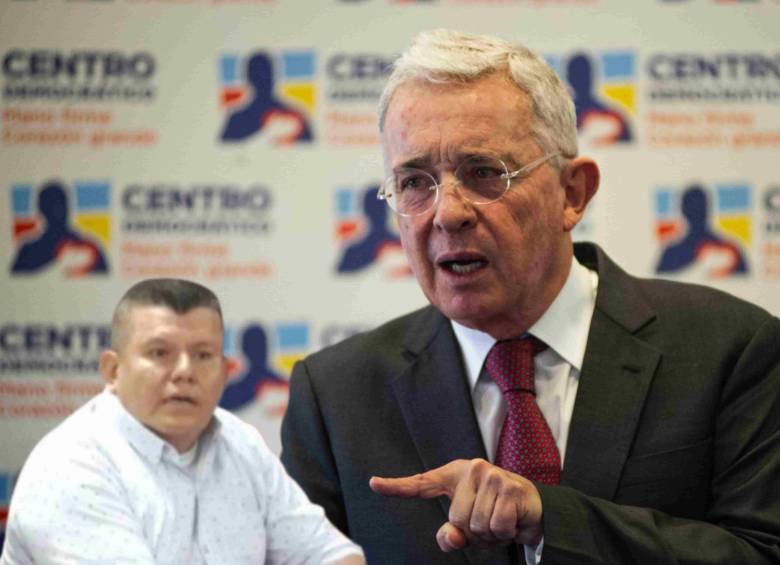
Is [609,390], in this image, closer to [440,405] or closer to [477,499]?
[440,405]

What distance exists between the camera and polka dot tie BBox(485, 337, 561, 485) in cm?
171

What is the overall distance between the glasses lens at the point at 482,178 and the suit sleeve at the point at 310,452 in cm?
44

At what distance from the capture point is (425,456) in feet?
5.90

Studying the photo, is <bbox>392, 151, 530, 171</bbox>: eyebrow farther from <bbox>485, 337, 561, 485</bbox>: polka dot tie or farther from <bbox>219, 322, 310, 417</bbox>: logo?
<bbox>219, 322, 310, 417</bbox>: logo

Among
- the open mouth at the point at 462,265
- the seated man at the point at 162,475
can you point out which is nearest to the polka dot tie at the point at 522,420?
the open mouth at the point at 462,265

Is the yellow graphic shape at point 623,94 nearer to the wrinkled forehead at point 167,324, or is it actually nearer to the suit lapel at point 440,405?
the wrinkled forehead at point 167,324

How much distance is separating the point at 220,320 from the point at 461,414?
3.48 feet

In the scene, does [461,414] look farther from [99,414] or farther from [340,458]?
[99,414]

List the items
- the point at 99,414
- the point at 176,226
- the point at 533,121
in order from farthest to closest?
the point at 176,226, the point at 99,414, the point at 533,121

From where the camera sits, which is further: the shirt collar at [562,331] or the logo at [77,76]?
the logo at [77,76]

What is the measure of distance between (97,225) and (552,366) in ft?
7.99

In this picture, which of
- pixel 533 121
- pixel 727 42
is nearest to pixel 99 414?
pixel 533 121

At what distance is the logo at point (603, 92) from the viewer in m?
3.92

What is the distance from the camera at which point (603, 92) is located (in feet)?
12.9
